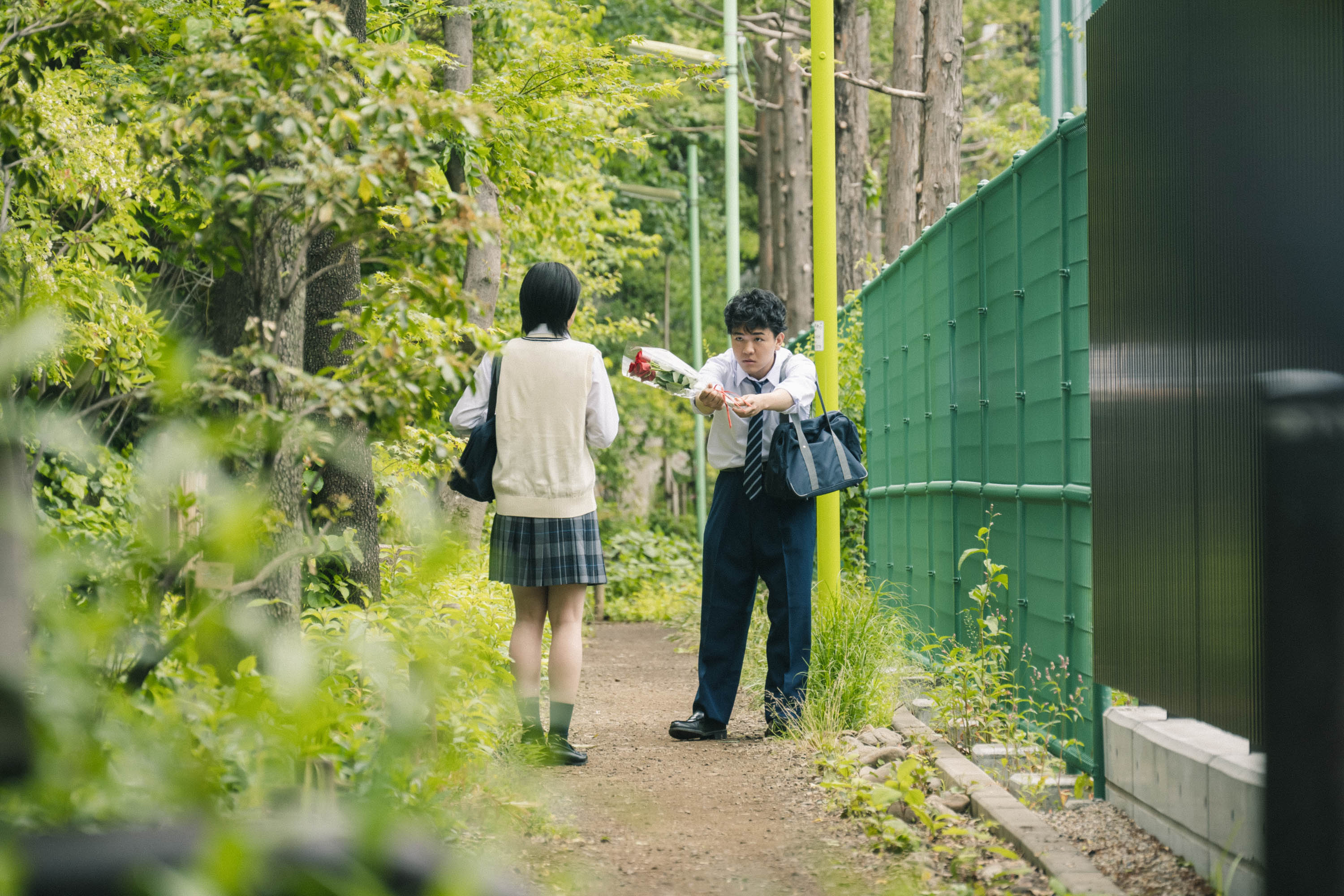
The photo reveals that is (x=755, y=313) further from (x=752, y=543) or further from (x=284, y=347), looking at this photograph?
(x=284, y=347)

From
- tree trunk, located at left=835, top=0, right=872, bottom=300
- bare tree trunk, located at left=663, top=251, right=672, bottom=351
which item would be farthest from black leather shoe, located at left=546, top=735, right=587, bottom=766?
bare tree trunk, located at left=663, top=251, right=672, bottom=351

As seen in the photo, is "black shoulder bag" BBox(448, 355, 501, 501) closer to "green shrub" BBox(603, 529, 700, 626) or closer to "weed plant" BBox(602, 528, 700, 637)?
"weed plant" BBox(602, 528, 700, 637)

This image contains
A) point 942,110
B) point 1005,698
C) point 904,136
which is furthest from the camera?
point 904,136

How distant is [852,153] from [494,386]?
41.5ft

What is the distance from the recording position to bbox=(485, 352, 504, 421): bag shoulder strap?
508 centimetres

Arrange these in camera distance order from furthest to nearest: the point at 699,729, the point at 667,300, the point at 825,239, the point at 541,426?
1. the point at 667,300
2. the point at 825,239
3. the point at 699,729
4. the point at 541,426

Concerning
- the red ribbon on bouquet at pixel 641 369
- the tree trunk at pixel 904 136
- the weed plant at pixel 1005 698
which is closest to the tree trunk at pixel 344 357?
the red ribbon on bouquet at pixel 641 369

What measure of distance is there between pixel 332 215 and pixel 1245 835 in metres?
2.62

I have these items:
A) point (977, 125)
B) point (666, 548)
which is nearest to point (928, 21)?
point (666, 548)

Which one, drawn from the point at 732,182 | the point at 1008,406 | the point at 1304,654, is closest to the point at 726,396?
the point at 1008,406

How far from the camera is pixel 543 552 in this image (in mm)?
5066

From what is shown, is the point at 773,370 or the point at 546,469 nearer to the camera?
the point at 546,469

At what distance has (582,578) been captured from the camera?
5086 millimetres

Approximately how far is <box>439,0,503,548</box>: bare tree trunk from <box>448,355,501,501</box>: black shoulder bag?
13.4 ft
